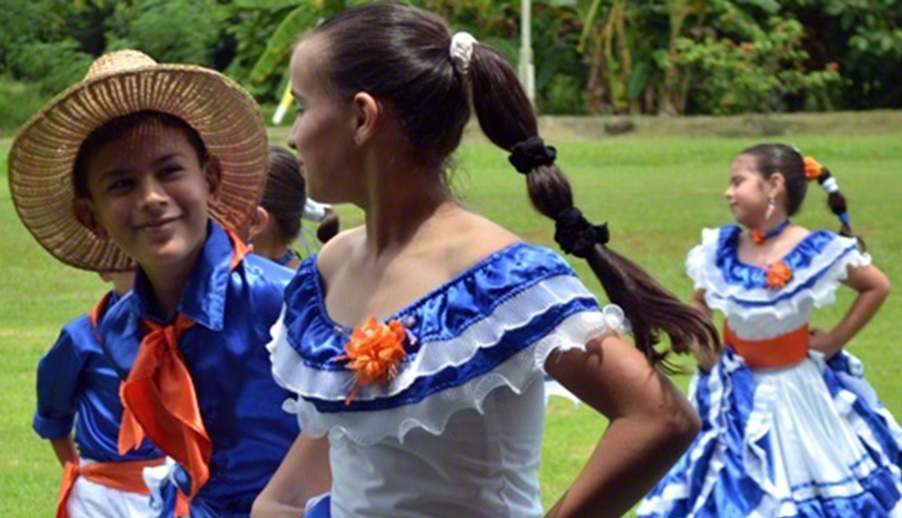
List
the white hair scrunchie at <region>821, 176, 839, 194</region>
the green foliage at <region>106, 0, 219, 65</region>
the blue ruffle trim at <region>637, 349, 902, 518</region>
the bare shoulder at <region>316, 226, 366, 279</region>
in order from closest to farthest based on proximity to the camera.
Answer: the bare shoulder at <region>316, 226, 366, 279</region> → the blue ruffle trim at <region>637, 349, 902, 518</region> → the white hair scrunchie at <region>821, 176, 839, 194</region> → the green foliage at <region>106, 0, 219, 65</region>

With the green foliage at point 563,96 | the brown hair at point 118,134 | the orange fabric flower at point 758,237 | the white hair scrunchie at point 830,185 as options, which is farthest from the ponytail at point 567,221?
the green foliage at point 563,96

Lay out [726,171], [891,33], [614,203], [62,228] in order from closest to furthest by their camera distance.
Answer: [62,228]
[614,203]
[726,171]
[891,33]

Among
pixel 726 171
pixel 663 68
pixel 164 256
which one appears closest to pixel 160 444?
pixel 164 256

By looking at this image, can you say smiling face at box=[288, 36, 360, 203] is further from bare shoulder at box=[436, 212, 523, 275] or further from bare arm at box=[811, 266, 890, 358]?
bare arm at box=[811, 266, 890, 358]

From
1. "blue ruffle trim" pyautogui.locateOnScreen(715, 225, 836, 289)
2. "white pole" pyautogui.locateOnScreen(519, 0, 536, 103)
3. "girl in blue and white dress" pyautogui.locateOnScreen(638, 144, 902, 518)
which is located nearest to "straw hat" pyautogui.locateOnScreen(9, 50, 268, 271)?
"girl in blue and white dress" pyautogui.locateOnScreen(638, 144, 902, 518)

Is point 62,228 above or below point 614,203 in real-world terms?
above

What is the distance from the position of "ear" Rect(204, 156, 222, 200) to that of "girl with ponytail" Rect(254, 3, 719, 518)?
0.89m

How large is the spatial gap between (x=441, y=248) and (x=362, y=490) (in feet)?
1.14

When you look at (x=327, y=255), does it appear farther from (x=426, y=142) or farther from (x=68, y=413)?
(x=68, y=413)

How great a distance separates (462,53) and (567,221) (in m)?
0.30

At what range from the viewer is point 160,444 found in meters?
3.40

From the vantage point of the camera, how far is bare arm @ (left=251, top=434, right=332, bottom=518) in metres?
2.74

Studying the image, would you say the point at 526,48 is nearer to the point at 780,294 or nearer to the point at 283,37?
the point at 283,37

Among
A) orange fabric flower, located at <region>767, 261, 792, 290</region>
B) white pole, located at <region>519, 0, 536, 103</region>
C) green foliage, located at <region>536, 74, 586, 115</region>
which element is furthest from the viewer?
green foliage, located at <region>536, 74, 586, 115</region>
